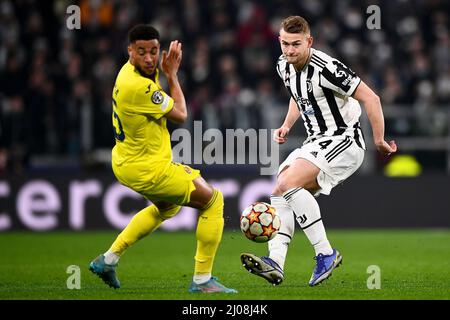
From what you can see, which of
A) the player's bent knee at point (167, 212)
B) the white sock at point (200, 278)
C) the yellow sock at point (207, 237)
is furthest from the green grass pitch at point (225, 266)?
the player's bent knee at point (167, 212)

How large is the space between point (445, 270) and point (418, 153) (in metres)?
6.31

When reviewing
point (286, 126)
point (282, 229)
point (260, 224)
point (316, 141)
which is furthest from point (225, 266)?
point (316, 141)

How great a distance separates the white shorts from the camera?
7.94 meters

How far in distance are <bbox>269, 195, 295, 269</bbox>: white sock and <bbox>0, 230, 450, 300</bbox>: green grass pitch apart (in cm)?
29

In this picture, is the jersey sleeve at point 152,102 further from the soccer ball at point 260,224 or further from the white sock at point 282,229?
the white sock at point 282,229

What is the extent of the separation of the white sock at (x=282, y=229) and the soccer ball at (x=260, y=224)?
189 millimetres

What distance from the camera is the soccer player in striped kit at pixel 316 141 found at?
305 inches

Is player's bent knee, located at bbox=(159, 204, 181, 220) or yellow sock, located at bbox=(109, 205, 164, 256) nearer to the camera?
yellow sock, located at bbox=(109, 205, 164, 256)

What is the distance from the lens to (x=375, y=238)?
13586 millimetres

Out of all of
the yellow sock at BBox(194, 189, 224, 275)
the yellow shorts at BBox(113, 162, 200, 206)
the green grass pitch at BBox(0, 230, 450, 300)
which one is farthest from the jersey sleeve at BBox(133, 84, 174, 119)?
the green grass pitch at BBox(0, 230, 450, 300)

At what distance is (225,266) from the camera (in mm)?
9906

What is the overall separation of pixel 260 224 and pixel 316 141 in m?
0.85

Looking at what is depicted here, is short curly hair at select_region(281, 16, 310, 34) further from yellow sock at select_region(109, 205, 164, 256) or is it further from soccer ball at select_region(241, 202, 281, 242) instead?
yellow sock at select_region(109, 205, 164, 256)
